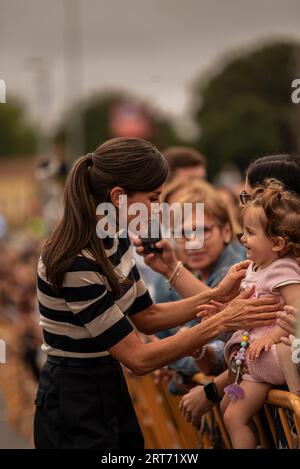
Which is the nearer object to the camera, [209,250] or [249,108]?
[209,250]

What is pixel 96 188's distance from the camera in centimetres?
502

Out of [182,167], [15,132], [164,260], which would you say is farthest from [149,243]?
[15,132]

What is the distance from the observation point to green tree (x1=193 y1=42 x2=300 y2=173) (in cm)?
2045

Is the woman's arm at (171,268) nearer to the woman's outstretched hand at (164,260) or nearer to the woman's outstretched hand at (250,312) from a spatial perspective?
the woman's outstretched hand at (164,260)

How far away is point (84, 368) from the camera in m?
4.91

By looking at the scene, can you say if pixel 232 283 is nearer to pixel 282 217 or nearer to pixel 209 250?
pixel 282 217

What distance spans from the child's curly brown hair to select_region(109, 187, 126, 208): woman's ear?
1.94ft

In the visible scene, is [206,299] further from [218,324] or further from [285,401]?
[285,401]

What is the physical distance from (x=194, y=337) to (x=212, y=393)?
0.62m

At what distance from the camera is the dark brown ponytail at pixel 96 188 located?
4848 mm

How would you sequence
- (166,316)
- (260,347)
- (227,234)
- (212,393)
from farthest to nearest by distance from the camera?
(227,234)
(166,316)
(212,393)
(260,347)

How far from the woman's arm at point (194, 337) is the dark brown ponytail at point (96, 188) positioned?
0.26m

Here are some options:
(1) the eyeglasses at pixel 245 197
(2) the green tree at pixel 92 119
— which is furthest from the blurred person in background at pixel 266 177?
→ (2) the green tree at pixel 92 119

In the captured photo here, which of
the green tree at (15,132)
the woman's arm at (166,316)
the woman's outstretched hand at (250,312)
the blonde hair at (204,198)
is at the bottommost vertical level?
the green tree at (15,132)
